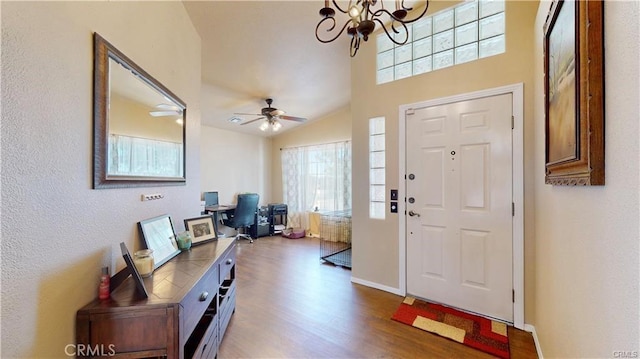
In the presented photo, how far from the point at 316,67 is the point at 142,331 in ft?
10.4

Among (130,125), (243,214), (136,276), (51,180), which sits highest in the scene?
(130,125)

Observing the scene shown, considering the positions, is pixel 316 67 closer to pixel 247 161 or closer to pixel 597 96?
pixel 597 96

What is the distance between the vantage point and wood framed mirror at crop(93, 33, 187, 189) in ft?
3.81

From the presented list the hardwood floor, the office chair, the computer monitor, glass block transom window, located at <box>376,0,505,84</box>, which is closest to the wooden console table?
the hardwood floor

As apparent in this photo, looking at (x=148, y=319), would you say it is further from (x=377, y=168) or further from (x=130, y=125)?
(x=377, y=168)

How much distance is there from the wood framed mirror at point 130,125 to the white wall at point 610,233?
1933 mm

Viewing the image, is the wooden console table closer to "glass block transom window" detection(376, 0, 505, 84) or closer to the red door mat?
the red door mat

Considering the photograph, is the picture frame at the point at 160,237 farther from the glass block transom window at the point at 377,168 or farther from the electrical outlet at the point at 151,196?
the glass block transom window at the point at 377,168

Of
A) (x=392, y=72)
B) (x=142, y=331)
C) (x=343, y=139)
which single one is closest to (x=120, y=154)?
(x=142, y=331)

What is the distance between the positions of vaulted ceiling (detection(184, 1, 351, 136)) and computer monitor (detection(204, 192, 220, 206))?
1459 mm

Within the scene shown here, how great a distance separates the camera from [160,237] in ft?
5.42

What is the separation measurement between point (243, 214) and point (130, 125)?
140 inches

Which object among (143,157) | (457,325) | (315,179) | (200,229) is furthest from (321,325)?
(315,179)

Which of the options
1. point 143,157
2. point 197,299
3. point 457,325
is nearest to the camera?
point 197,299
